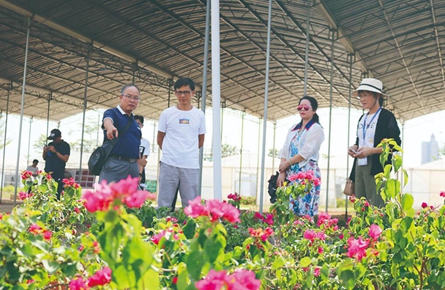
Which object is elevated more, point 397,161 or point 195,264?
point 397,161

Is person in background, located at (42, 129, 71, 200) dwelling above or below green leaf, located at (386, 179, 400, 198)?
above

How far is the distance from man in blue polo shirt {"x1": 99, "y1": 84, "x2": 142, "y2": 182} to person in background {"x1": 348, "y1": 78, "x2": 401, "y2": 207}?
156cm

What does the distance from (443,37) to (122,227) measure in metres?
15.1

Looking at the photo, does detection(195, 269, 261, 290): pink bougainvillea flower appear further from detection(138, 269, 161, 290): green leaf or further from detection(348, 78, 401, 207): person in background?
detection(348, 78, 401, 207): person in background

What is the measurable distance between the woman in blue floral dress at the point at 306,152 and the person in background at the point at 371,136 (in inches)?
11.6

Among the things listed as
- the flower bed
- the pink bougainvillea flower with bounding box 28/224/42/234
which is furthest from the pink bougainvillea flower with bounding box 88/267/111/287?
the pink bougainvillea flower with bounding box 28/224/42/234

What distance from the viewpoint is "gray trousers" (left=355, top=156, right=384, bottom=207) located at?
13.0ft

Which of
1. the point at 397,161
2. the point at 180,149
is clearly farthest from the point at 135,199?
the point at 180,149

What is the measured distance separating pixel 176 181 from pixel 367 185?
1435mm

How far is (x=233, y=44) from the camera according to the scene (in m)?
16.1

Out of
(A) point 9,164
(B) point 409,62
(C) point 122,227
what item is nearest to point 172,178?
(C) point 122,227

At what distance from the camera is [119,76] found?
2022cm

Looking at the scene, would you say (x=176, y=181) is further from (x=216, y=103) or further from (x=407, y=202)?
(x=407, y=202)

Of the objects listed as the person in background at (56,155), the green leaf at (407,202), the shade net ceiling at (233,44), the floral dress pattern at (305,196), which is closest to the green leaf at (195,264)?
the green leaf at (407,202)
